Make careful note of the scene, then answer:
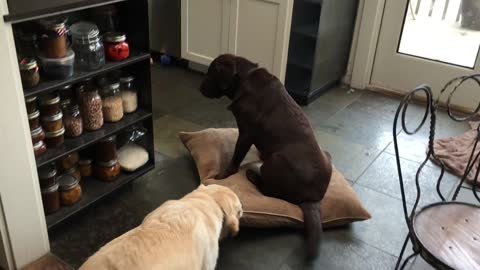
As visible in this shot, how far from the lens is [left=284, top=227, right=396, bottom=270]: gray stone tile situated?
6.17 feet

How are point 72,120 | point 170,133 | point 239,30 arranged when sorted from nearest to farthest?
point 72,120, point 170,133, point 239,30

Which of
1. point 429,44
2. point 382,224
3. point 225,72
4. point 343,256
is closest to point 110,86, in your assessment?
point 225,72

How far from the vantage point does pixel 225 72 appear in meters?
2.16

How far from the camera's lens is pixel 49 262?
1.76m

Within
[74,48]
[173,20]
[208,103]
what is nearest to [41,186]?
[74,48]

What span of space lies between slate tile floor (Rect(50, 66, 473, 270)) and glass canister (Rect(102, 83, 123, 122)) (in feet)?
1.31

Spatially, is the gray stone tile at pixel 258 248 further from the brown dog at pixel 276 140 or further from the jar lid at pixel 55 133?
the jar lid at pixel 55 133

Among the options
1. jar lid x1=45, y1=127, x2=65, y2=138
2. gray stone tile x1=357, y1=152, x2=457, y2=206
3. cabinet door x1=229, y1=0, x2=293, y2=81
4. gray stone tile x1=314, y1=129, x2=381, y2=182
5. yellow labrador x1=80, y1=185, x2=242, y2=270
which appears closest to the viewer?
yellow labrador x1=80, y1=185, x2=242, y2=270

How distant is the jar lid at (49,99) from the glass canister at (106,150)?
0.31m

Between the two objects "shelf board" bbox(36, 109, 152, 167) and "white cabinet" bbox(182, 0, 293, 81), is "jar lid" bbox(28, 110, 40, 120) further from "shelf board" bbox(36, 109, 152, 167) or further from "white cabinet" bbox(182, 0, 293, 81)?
"white cabinet" bbox(182, 0, 293, 81)

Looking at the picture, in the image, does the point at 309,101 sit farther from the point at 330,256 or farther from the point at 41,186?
the point at 41,186

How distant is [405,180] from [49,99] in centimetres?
176

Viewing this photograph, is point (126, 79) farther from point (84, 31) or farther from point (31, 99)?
point (31, 99)

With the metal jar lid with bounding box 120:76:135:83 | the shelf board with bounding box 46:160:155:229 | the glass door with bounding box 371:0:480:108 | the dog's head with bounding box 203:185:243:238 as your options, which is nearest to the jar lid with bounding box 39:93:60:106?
the metal jar lid with bounding box 120:76:135:83
